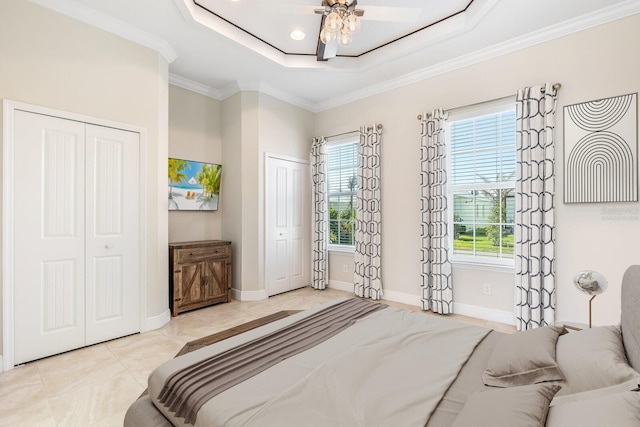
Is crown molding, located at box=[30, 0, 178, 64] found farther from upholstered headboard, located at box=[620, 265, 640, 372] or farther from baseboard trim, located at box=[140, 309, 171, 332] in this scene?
upholstered headboard, located at box=[620, 265, 640, 372]

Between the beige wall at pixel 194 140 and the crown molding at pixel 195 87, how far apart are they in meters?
0.05

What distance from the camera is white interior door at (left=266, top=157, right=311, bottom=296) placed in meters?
4.61

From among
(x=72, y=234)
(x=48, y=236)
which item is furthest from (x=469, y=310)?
(x=48, y=236)

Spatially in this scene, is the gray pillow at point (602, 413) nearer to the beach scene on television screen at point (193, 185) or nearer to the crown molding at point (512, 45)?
the crown molding at point (512, 45)

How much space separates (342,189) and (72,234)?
140 inches

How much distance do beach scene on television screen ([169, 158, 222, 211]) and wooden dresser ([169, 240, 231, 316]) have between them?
2.01 ft

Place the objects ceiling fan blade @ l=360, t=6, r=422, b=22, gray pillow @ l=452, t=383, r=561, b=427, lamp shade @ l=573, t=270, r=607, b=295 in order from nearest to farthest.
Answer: gray pillow @ l=452, t=383, r=561, b=427, lamp shade @ l=573, t=270, r=607, b=295, ceiling fan blade @ l=360, t=6, r=422, b=22

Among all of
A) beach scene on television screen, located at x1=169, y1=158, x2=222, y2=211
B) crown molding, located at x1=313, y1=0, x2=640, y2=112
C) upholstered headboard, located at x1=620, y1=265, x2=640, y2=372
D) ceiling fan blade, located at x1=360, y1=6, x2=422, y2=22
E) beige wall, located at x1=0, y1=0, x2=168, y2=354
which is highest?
ceiling fan blade, located at x1=360, y1=6, x2=422, y2=22

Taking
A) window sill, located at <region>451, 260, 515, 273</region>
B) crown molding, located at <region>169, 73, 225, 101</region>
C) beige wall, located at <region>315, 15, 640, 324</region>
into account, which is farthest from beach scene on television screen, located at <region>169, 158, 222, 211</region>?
window sill, located at <region>451, 260, 515, 273</region>

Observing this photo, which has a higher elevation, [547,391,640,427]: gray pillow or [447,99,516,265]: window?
[447,99,516,265]: window

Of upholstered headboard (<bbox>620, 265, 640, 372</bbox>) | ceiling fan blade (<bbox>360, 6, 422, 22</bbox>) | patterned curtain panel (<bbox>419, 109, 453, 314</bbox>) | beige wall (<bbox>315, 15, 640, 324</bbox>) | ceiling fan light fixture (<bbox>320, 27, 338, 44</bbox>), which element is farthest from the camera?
patterned curtain panel (<bbox>419, 109, 453, 314</bbox>)

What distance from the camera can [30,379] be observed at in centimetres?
227

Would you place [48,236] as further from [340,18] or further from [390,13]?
[390,13]

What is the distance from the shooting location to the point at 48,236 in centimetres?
262
